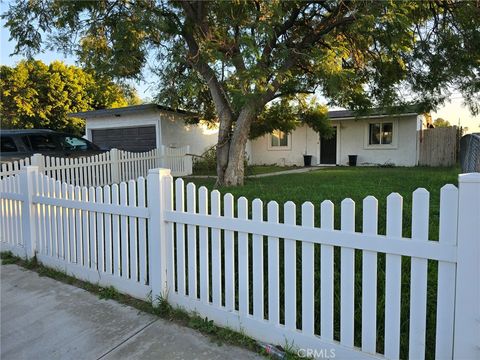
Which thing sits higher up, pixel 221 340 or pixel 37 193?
pixel 37 193

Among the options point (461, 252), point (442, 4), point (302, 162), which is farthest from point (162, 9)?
point (302, 162)

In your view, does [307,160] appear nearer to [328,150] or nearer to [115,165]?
[328,150]

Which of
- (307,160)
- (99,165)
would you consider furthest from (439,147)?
(99,165)

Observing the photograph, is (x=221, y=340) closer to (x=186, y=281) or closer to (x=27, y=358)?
(x=186, y=281)

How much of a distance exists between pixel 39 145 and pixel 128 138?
228 inches

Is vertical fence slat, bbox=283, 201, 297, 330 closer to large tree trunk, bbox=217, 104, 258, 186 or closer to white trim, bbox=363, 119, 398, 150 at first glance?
large tree trunk, bbox=217, 104, 258, 186

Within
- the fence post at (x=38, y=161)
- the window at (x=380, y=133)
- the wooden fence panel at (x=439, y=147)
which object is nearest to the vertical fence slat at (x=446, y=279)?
the fence post at (x=38, y=161)

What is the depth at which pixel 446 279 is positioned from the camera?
1958 millimetres

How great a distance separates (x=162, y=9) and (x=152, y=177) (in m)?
5.96

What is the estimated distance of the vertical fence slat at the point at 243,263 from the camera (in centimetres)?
267

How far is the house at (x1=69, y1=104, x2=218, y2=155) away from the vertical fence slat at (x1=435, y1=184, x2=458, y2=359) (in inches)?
493

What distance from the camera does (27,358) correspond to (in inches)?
101

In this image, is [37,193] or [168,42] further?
[168,42]

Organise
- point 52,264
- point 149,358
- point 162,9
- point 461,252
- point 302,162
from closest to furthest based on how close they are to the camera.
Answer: point 461,252
point 149,358
point 52,264
point 162,9
point 302,162
